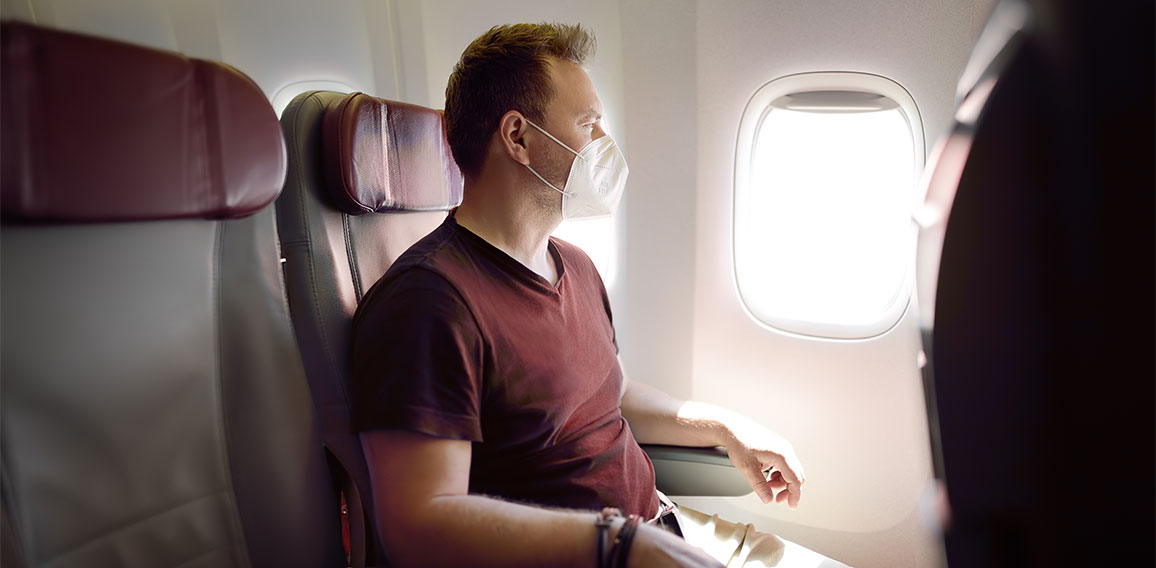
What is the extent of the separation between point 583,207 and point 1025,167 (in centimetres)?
118

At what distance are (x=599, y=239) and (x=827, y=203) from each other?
83 centimetres

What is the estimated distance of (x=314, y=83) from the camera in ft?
6.68

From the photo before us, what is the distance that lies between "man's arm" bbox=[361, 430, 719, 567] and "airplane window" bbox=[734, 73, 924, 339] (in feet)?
4.15

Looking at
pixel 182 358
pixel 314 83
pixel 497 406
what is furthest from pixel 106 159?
pixel 314 83

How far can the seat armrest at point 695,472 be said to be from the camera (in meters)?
1.67

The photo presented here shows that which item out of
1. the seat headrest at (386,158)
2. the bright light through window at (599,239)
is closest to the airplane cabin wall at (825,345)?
the bright light through window at (599,239)

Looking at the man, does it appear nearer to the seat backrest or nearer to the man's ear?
the man's ear

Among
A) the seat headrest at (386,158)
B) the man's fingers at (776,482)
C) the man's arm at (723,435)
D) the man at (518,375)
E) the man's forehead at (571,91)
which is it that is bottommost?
the man's fingers at (776,482)

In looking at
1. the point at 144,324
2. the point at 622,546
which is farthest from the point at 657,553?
the point at 144,324

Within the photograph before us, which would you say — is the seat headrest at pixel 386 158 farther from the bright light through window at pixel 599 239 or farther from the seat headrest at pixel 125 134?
the bright light through window at pixel 599 239

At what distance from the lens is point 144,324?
37.7 inches

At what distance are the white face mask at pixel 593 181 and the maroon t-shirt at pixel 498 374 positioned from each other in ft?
0.62

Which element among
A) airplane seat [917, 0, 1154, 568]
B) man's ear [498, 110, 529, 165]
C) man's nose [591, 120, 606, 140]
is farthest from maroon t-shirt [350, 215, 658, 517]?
airplane seat [917, 0, 1154, 568]

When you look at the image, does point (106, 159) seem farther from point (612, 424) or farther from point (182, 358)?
point (612, 424)
